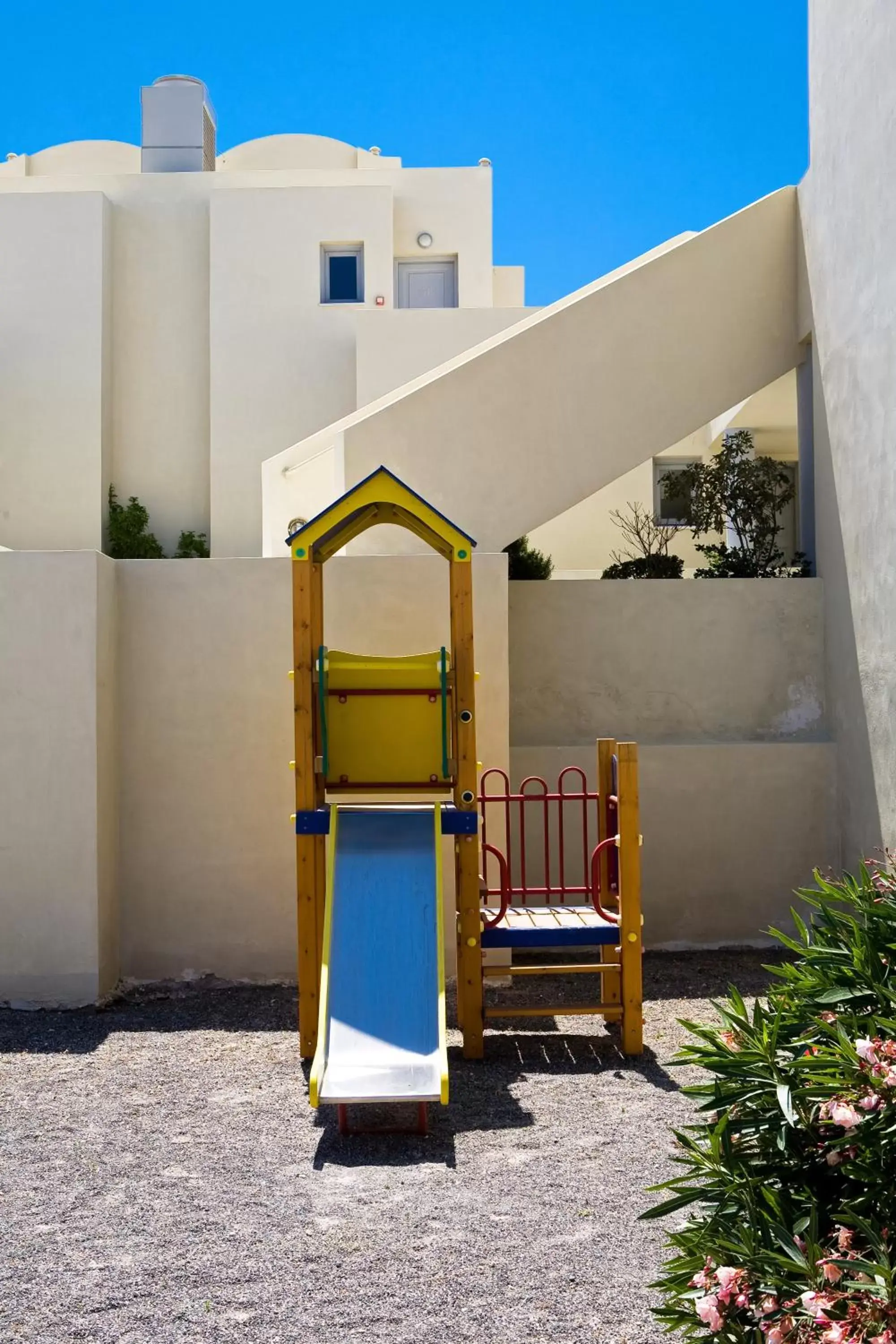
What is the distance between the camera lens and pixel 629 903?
7484 mm

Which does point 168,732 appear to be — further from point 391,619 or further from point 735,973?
point 735,973

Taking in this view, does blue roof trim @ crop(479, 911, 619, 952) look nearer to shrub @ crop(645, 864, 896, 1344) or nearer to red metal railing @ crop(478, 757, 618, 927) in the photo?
red metal railing @ crop(478, 757, 618, 927)

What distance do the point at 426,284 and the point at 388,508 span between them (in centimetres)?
1439

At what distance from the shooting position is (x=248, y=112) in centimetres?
2372

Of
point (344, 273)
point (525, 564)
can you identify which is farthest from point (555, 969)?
point (344, 273)

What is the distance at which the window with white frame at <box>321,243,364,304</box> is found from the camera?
1970 centimetres

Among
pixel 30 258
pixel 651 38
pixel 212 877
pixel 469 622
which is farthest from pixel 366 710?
pixel 30 258

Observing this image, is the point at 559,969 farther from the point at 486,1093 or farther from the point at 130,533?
the point at 130,533

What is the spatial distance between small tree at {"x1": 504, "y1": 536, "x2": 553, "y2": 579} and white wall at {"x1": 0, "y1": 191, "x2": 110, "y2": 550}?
862cm

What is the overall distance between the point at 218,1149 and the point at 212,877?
3.32m

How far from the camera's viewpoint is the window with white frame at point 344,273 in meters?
19.7

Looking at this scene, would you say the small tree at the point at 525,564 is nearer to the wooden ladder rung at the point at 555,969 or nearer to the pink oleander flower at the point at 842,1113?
the wooden ladder rung at the point at 555,969


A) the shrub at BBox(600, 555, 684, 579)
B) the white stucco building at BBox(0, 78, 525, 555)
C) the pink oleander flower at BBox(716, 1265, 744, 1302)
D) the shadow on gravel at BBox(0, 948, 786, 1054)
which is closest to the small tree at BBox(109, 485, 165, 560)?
the white stucco building at BBox(0, 78, 525, 555)

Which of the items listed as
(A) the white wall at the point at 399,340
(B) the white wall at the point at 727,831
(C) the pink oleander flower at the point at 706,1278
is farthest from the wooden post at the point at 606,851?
(A) the white wall at the point at 399,340
